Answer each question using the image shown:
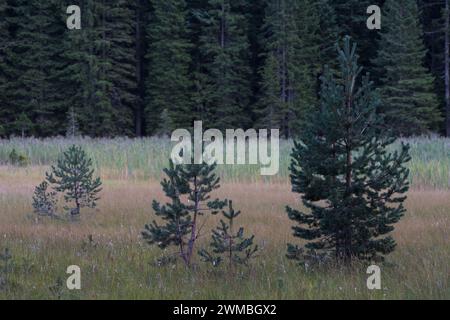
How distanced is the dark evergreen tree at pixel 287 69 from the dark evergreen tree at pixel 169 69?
495 centimetres

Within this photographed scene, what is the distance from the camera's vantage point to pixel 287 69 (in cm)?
3700

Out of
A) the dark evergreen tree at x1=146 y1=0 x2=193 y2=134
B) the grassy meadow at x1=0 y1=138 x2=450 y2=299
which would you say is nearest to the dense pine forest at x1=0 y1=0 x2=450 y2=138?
the dark evergreen tree at x1=146 y1=0 x2=193 y2=134

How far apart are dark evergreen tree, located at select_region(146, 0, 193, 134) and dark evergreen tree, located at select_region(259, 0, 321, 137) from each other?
4.95 metres

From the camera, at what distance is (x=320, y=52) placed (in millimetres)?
39625

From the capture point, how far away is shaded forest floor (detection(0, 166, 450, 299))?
17.9ft

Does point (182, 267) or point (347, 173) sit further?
point (347, 173)

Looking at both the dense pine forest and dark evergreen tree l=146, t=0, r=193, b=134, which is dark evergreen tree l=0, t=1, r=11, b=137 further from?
dark evergreen tree l=146, t=0, r=193, b=134

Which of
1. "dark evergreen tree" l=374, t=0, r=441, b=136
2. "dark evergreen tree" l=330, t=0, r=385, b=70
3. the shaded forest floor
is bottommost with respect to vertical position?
the shaded forest floor

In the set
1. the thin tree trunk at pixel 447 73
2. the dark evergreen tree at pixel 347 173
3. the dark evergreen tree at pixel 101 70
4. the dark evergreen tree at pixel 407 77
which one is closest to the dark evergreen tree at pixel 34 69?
the dark evergreen tree at pixel 101 70

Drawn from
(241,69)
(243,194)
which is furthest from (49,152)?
(241,69)

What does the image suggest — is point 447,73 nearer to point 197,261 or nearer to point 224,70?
point 224,70

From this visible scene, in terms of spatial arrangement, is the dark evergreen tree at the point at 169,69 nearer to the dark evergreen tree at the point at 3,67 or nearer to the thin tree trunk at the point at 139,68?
the thin tree trunk at the point at 139,68

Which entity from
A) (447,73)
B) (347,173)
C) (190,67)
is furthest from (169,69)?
(347,173)

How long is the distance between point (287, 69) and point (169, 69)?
7302 mm
